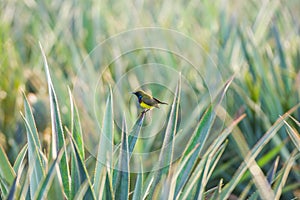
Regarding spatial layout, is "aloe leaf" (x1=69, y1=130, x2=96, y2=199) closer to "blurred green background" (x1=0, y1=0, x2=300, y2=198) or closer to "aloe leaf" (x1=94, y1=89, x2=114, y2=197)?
"aloe leaf" (x1=94, y1=89, x2=114, y2=197)

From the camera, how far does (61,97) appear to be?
180cm

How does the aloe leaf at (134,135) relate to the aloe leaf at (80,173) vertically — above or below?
above

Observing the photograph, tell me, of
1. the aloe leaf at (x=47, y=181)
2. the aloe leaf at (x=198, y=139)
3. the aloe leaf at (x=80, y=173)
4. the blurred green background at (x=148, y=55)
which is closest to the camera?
the aloe leaf at (x=47, y=181)

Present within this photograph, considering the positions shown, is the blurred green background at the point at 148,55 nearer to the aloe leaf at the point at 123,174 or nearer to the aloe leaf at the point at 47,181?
the aloe leaf at the point at 123,174

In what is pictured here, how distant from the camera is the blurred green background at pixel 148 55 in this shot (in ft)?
6.08

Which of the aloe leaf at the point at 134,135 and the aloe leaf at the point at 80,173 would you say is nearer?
the aloe leaf at the point at 80,173

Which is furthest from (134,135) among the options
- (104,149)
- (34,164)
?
(34,164)

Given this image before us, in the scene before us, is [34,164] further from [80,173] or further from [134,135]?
[134,135]

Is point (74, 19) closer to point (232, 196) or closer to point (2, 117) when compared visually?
point (2, 117)

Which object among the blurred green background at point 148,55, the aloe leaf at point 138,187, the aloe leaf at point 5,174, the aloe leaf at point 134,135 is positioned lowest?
the aloe leaf at point 138,187

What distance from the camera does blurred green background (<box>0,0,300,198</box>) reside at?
1853 millimetres

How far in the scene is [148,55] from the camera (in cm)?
218

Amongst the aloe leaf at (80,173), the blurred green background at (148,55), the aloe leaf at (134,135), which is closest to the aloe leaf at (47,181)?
the aloe leaf at (80,173)

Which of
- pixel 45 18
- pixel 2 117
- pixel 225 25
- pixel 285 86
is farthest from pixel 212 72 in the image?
pixel 45 18
